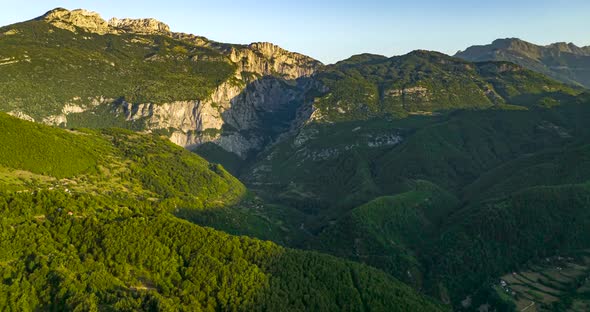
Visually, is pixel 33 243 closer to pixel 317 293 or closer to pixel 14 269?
pixel 14 269

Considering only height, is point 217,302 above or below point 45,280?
below

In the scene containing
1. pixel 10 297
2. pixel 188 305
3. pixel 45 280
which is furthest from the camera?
pixel 188 305

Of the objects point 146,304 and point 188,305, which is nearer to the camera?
point 146,304

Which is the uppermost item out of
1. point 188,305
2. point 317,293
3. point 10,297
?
point 10,297

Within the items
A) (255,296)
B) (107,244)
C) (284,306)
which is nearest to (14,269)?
(107,244)

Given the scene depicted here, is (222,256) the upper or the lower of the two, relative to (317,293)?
upper

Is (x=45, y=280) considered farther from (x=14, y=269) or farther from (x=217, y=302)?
(x=217, y=302)

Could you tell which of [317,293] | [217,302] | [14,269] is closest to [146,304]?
[217,302]

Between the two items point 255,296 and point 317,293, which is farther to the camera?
point 317,293

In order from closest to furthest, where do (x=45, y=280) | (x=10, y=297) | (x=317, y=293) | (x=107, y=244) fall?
(x=10, y=297)
(x=45, y=280)
(x=107, y=244)
(x=317, y=293)
